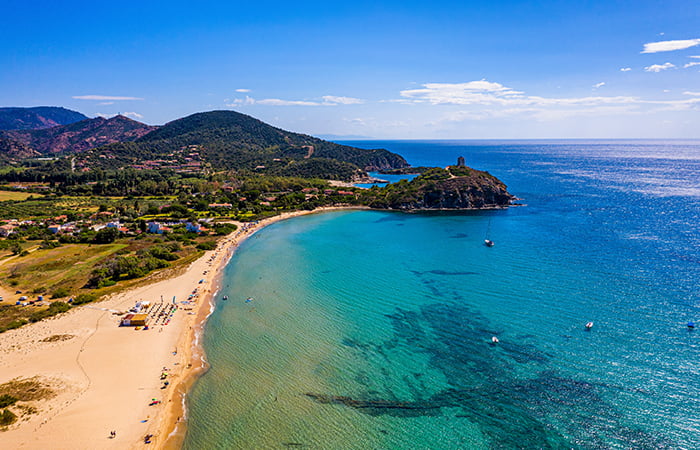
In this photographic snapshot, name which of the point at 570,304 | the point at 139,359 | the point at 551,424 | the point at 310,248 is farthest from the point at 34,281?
the point at 570,304

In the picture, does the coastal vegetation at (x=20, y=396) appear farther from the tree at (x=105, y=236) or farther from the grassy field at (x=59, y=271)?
the tree at (x=105, y=236)

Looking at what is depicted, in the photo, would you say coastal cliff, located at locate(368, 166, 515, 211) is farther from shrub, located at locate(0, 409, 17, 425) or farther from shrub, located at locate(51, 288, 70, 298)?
shrub, located at locate(0, 409, 17, 425)

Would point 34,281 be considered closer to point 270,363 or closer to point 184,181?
point 270,363

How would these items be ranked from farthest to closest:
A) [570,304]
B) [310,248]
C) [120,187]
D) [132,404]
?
[120,187], [310,248], [570,304], [132,404]

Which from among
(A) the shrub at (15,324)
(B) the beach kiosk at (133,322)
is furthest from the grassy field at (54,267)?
(B) the beach kiosk at (133,322)

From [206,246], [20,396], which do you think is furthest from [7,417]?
[206,246]

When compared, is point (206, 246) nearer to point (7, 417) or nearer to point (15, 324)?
point (15, 324)
